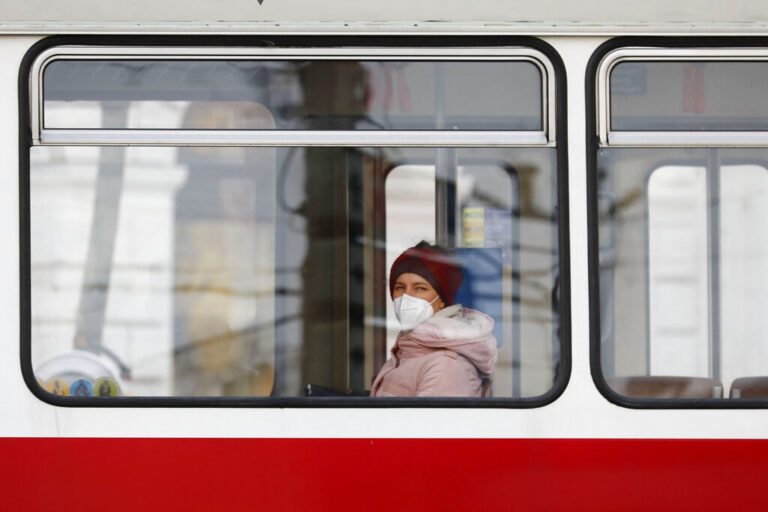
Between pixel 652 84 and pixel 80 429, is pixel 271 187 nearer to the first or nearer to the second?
pixel 80 429

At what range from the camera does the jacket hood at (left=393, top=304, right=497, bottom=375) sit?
3039 millimetres

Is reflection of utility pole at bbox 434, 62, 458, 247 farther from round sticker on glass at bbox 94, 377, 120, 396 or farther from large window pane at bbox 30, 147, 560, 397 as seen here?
round sticker on glass at bbox 94, 377, 120, 396

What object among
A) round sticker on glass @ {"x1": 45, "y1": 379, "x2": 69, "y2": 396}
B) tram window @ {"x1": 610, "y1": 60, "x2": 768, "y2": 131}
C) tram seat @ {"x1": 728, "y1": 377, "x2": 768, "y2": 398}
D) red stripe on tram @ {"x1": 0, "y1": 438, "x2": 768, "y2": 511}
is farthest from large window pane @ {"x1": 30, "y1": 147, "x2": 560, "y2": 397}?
tram seat @ {"x1": 728, "y1": 377, "x2": 768, "y2": 398}

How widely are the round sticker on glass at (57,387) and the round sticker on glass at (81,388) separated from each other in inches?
0.7

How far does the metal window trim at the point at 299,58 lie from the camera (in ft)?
9.72

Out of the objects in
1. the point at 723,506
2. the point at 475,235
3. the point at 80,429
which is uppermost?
the point at 475,235

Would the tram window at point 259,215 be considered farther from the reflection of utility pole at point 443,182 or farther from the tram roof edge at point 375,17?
the tram roof edge at point 375,17

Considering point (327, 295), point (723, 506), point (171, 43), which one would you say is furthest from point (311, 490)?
point (171, 43)

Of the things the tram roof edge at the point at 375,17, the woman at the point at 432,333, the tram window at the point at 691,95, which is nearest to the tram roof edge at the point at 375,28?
the tram roof edge at the point at 375,17

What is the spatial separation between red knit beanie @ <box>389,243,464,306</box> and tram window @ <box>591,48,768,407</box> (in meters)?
0.50

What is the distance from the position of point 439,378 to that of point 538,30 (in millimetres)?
1224

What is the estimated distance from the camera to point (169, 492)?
2934 mm

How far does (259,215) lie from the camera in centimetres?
303

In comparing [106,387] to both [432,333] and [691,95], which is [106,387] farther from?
[691,95]
